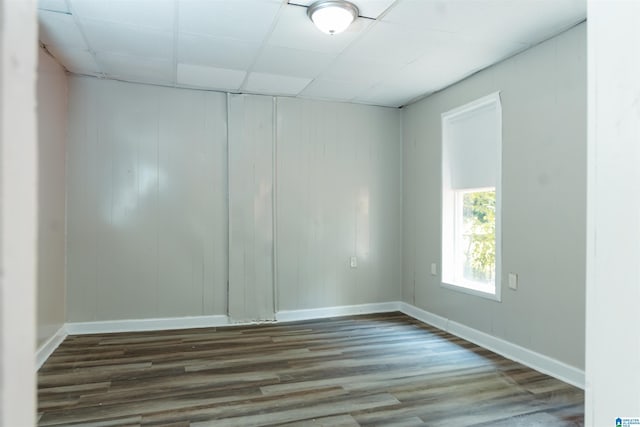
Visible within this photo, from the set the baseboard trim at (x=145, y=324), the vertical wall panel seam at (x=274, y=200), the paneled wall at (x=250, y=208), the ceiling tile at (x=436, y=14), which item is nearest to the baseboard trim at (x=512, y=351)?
the vertical wall panel seam at (x=274, y=200)

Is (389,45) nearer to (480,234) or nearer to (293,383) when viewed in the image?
(480,234)

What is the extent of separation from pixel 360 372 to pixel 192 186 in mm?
2533

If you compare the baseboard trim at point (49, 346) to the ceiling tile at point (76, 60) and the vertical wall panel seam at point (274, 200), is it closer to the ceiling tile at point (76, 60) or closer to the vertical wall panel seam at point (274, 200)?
the vertical wall panel seam at point (274, 200)

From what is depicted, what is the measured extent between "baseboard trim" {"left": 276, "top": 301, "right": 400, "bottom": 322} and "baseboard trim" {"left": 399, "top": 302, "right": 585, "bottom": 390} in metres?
0.48

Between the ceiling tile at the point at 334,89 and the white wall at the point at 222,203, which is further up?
the ceiling tile at the point at 334,89

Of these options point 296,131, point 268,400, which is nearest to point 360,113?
point 296,131

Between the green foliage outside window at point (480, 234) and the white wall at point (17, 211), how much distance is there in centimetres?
362

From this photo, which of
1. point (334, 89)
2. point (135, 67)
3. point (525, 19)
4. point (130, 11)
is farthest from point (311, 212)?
point (525, 19)

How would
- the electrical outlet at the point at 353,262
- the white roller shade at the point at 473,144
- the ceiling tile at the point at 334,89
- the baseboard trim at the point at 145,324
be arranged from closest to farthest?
the white roller shade at the point at 473,144
the baseboard trim at the point at 145,324
the ceiling tile at the point at 334,89
the electrical outlet at the point at 353,262

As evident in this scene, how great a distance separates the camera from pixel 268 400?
8.07 ft

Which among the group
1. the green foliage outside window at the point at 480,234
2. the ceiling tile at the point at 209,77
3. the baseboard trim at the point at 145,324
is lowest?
the baseboard trim at the point at 145,324
